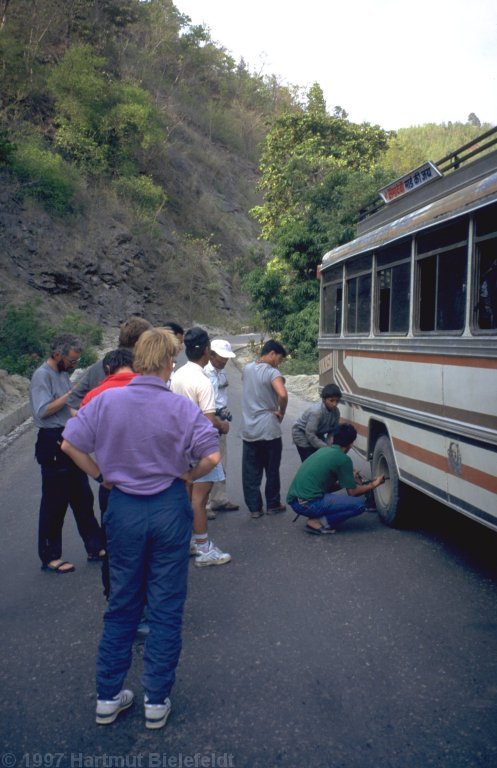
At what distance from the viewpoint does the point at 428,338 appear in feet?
19.3

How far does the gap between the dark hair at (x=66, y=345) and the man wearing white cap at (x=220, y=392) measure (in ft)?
4.74

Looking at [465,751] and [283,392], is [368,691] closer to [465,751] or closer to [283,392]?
[465,751]

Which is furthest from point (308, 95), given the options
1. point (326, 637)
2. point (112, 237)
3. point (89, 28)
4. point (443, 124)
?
point (443, 124)

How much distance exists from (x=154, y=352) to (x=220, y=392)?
12.3ft

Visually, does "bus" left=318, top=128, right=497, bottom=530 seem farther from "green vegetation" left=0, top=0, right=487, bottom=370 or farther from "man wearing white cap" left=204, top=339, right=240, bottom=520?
"green vegetation" left=0, top=0, right=487, bottom=370

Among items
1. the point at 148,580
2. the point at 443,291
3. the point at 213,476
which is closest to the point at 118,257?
the point at 213,476

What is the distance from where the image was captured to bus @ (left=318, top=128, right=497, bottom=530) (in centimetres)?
496

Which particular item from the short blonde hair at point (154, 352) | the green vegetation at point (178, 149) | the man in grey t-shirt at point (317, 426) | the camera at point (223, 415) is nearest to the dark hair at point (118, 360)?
the short blonde hair at point (154, 352)

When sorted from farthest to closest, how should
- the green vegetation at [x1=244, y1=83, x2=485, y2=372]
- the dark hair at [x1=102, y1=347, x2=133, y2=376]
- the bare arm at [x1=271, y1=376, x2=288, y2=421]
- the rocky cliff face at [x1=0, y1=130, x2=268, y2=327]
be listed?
1. the rocky cliff face at [x1=0, y1=130, x2=268, y2=327]
2. the green vegetation at [x1=244, y1=83, x2=485, y2=372]
3. the bare arm at [x1=271, y1=376, x2=288, y2=421]
4. the dark hair at [x1=102, y1=347, x2=133, y2=376]

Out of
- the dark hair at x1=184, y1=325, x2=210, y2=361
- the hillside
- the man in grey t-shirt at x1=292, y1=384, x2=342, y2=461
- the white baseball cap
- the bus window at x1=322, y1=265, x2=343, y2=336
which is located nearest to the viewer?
the dark hair at x1=184, y1=325, x2=210, y2=361

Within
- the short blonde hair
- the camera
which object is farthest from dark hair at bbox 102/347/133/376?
the camera

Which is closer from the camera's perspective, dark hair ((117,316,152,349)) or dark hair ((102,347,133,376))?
dark hair ((102,347,133,376))

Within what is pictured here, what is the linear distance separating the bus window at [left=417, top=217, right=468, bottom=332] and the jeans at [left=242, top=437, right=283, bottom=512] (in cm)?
Result: 208

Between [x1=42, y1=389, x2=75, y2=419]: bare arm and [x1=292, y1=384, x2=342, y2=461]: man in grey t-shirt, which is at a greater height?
[x1=42, y1=389, x2=75, y2=419]: bare arm
